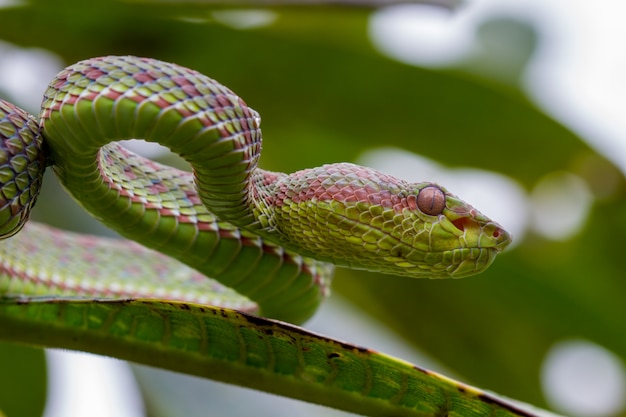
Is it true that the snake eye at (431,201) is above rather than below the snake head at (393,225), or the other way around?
above

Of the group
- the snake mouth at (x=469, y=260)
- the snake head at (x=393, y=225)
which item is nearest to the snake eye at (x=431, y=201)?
the snake head at (x=393, y=225)

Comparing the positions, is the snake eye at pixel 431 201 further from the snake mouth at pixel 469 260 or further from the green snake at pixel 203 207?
the snake mouth at pixel 469 260

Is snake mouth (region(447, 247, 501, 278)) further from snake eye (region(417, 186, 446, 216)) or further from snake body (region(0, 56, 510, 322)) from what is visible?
snake eye (region(417, 186, 446, 216))

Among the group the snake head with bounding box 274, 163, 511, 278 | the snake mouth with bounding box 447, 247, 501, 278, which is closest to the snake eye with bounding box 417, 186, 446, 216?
the snake head with bounding box 274, 163, 511, 278

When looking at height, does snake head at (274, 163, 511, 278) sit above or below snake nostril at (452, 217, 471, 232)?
below

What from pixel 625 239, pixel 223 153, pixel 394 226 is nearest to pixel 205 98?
pixel 223 153

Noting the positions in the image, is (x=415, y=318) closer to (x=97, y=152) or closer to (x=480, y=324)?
(x=480, y=324)

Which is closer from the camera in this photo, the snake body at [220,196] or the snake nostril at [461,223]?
the snake body at [220,196]

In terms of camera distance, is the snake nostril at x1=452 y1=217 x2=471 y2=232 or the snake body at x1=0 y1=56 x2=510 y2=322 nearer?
the snake body at x1=0 y1=56 x2=510 y2=322
